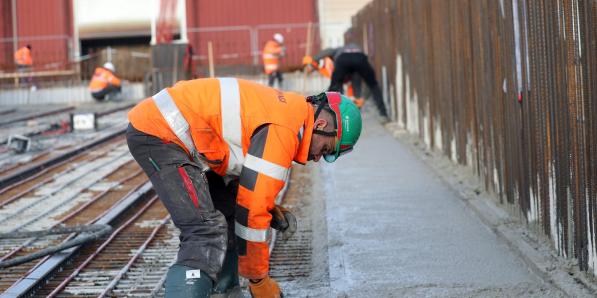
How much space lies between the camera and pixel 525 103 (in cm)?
658

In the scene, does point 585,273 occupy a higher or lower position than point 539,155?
lower

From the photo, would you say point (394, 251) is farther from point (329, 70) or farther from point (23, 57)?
point (23, 57)

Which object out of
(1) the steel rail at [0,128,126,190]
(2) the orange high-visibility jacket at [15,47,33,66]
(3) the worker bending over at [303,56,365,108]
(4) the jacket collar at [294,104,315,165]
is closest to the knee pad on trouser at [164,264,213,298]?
(4) the jacket collar at [294,104,315,165]

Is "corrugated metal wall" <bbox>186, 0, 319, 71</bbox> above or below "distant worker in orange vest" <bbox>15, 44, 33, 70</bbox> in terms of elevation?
above

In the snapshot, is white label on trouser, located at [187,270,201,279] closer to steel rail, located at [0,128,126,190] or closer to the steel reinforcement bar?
the steel reinforcement bar

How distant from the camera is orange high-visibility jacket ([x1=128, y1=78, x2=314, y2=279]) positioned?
13.5 feet

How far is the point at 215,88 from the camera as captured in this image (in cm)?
438

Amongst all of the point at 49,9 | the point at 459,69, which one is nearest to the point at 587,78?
the point at 459,69

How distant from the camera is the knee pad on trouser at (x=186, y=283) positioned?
4082mm

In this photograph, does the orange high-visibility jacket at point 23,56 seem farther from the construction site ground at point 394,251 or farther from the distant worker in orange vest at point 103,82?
the construction site ground at point 394,251

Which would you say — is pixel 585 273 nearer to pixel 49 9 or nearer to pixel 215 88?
pixel 215 88

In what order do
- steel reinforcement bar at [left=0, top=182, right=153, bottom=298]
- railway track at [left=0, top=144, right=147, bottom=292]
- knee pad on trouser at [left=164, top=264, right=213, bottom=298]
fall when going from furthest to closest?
railway track at [left=0, top=144, right=147, bottom=292] < steel reinforcement bar at [left=0, top=182, right=153, bottom=298] < knee pad on trouser at [left=164, top=264, right=213, bottom=298]

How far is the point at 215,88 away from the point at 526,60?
2873mm

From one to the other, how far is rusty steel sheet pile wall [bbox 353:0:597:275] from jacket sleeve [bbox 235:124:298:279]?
1938 millimetres
